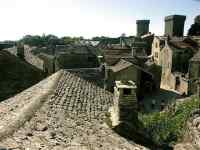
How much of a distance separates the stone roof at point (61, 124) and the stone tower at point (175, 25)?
44840 mm

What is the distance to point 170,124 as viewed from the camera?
13461mm

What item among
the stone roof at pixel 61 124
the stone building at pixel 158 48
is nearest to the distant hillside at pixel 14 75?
the stone roof at pixel 61 124

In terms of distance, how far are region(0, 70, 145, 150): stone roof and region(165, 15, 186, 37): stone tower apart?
44840 mm

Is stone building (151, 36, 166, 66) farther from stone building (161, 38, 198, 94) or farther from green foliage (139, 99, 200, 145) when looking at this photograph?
Answer: green foliage (139, 99, 200, 145)

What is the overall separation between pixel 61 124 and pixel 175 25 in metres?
49.3

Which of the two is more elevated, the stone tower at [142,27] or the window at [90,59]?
the stone tower at [142,27]

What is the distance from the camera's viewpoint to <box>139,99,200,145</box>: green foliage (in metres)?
12.0

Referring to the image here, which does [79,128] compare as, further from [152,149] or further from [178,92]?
[178,92]

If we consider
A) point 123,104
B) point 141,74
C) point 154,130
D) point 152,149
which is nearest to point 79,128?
point 123,104

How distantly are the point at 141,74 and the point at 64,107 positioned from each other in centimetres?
1831

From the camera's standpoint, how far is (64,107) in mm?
9516

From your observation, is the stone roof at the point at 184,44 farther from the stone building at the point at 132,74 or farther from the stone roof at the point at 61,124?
the stone roof at the point at 61,124

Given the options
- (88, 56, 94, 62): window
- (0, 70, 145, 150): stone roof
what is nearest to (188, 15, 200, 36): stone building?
(88, 56, 94, 62): window

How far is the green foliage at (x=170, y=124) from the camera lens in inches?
472
